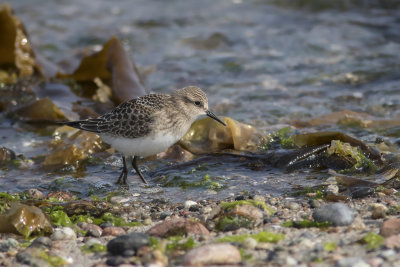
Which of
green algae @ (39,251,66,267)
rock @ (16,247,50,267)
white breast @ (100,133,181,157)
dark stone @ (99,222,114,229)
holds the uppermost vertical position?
white breast @ (100,133,181,157)

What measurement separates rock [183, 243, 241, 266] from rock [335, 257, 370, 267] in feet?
1.81

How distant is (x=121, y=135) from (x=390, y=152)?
104 inches

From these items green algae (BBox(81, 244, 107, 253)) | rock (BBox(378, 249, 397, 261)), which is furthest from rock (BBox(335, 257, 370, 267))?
green algae (BBox(81, 244, 107, 253))

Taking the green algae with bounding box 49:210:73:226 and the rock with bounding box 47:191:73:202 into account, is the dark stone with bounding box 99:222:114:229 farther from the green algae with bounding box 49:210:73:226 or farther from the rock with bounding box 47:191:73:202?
the rock with bounding box 47:191:73:202

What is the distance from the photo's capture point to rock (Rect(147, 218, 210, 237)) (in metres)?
3.76

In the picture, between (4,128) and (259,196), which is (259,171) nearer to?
(259,196)

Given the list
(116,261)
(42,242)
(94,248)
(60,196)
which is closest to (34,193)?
(60,196)

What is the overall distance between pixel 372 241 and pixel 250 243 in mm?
709

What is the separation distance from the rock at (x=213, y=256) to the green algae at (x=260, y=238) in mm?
288

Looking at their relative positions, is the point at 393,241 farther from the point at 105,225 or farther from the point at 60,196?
the point at 60,196

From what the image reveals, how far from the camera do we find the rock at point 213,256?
3242mm

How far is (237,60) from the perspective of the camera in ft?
31.8

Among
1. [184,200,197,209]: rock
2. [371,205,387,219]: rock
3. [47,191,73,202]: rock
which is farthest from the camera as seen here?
[47,191,73,202]: rock

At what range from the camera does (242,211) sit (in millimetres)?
4004
